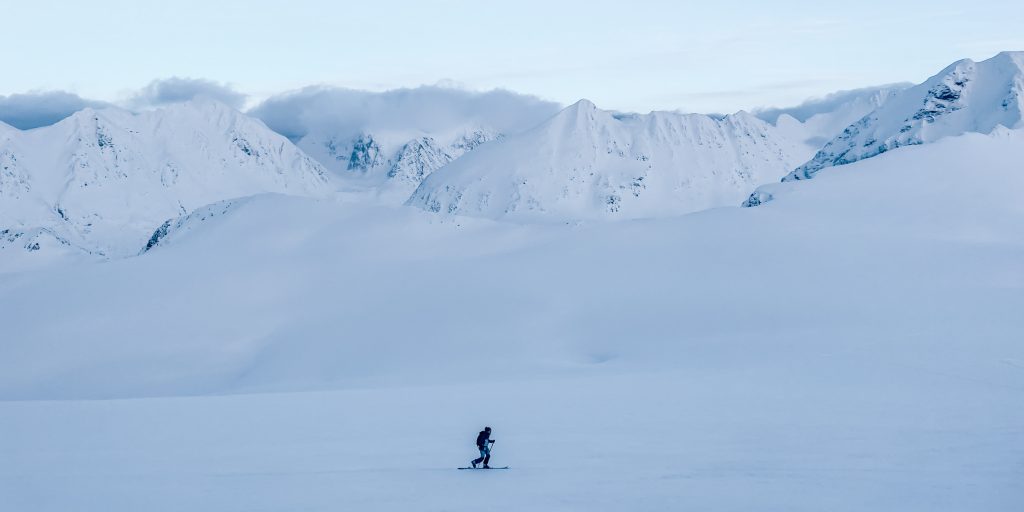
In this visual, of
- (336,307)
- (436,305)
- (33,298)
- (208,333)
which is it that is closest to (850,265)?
(436,305)

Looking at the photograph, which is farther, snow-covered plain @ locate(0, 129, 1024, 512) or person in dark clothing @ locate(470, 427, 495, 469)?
person in dark clothing @ locate(470, 427, 495, 469)

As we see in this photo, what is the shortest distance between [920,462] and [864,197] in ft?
265

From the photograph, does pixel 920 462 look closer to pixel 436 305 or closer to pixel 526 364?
pixel 526 364

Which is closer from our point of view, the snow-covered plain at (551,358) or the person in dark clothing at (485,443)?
the snow-covered plain at (551,358)

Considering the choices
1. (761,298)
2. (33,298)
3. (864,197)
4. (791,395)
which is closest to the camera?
(791,395)

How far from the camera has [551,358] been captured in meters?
52.8

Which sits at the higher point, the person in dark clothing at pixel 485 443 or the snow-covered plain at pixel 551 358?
the person in dark clothing at pixel 485 443

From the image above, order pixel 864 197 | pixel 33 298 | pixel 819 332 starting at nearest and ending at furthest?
pixel 819 332 < pixel 33 298 < pixel 864 197

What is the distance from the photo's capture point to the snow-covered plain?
Result: 2178 centimetres

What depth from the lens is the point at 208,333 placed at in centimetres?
6769

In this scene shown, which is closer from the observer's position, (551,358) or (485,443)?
(485,443)

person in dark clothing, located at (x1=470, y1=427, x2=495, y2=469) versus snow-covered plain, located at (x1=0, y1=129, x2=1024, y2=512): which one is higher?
person in dark clothing, located at (x1=470, y1=427, x2=495, y2=469)

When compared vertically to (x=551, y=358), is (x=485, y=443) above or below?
above

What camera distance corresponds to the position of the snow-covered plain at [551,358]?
2178 centimetres
